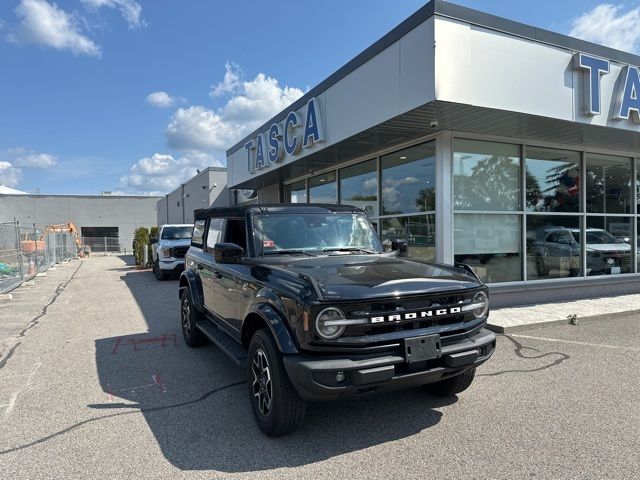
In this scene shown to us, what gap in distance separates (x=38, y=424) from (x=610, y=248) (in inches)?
486

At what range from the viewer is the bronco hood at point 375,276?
3.39 metres

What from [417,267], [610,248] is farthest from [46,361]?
[610,248]

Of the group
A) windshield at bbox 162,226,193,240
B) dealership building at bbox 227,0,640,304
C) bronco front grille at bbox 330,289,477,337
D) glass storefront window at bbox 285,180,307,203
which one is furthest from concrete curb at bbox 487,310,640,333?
windshield at bbox 162,226,193,240

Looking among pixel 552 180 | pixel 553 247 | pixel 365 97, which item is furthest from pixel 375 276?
pixel 552 180

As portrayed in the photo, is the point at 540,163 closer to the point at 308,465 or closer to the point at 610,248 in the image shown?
the point at 610,248

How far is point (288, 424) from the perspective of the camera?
11.5 feet

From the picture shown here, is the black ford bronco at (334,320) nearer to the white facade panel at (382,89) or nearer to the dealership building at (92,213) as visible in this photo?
the white facade panel at (382,89)

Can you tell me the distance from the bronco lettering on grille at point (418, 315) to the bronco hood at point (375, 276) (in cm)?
16

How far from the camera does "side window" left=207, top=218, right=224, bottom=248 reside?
18.7ft

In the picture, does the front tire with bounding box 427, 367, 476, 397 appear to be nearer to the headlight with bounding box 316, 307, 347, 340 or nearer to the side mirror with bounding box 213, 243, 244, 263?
the headlight with bounding box 316, 307, 347, 340

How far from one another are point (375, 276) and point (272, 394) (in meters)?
1.26

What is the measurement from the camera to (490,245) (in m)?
9.36

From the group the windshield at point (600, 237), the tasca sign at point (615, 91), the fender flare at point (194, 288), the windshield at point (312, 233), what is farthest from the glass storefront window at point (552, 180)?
the fender flare at point (194, 288)

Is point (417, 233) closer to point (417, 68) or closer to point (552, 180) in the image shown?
point (552, 180)
